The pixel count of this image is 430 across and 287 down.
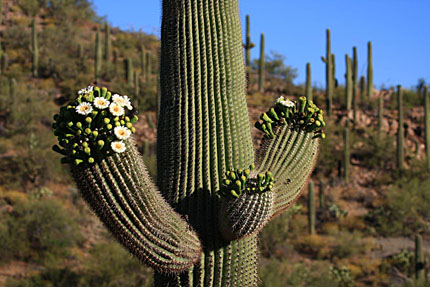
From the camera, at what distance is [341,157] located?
2858 centimetres

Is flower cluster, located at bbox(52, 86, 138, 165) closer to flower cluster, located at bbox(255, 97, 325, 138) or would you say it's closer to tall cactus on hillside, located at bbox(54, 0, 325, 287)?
tall cactus on hillside, located at bbox(54, 0, 325, 287)

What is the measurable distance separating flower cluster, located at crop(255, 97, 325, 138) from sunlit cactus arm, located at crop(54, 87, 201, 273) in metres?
1.43

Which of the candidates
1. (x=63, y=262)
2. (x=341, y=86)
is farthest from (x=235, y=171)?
(x=341, y=86)

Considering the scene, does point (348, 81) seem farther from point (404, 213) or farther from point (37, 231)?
point (37, 231)

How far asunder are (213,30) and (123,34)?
40.9 m

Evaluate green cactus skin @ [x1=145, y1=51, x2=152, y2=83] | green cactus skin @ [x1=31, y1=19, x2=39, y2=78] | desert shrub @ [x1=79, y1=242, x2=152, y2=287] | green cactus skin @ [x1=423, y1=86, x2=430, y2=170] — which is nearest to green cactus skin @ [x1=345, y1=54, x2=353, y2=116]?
green cactus skin @ [x1=423, y1=86, x2=430, y2=170]

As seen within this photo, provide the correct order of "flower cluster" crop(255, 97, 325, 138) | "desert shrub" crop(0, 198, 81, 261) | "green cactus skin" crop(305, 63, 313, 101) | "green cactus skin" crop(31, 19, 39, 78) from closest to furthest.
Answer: "flower cluster" crop(255, 97, 325, 138), "desert shrub" crop(0, 198, 81, 261), "green cactus skin" crop(305, 63, 313, 101), "green cactus skin" crop(31, 19, 39, 78)

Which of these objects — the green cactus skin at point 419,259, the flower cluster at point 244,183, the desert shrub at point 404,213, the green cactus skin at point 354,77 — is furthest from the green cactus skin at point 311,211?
the flower cluster at point 244,183

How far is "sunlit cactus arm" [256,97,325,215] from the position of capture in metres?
4.79

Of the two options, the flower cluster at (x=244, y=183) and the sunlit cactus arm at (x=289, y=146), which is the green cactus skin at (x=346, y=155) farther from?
the flower cluster at (x=244, y=183)

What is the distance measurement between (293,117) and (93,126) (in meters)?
1.98

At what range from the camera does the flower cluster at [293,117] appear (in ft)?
16.9

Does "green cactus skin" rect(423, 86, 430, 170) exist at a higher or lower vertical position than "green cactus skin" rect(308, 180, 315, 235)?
higher

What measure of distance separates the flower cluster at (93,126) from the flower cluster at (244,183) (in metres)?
0.83
